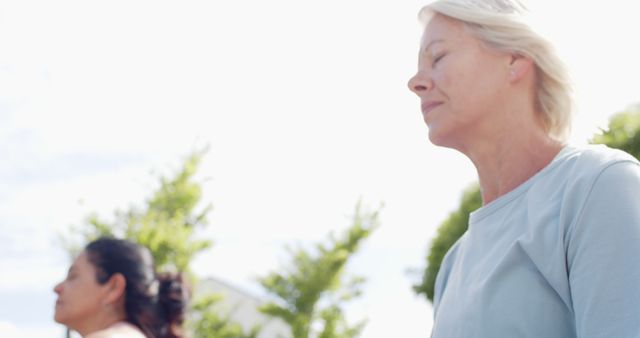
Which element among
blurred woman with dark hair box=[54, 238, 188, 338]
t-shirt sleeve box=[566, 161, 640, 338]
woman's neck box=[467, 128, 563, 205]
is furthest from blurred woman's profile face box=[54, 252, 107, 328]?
t-shirt sleeve box=[566, 161, 640, 338]

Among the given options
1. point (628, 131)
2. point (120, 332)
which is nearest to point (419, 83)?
point (120, 332)

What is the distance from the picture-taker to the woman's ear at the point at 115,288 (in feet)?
16.6

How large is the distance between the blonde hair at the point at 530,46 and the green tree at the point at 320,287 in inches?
786

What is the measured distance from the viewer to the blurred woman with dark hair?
16.5 feet

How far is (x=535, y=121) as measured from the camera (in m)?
2.23

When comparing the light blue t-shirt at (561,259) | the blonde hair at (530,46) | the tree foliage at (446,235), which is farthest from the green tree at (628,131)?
the light blue t-shirt at (561,259)

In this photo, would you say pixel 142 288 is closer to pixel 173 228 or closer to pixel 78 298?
pixel 78 298

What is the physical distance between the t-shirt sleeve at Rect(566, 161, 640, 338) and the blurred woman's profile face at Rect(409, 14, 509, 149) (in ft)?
1.32

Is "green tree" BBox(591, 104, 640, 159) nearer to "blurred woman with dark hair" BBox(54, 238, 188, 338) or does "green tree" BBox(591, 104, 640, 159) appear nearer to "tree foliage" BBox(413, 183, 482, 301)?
"tree foliage" BBox(413, 183, 482, 301)

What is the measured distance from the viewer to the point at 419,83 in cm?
229

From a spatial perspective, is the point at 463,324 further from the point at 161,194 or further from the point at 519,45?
the point at 161,194

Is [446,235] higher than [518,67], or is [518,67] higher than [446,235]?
[518,67]

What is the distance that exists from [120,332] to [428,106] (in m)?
3.10

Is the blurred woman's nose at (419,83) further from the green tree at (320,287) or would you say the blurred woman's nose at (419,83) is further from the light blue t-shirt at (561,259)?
the green tree at (320,287)
